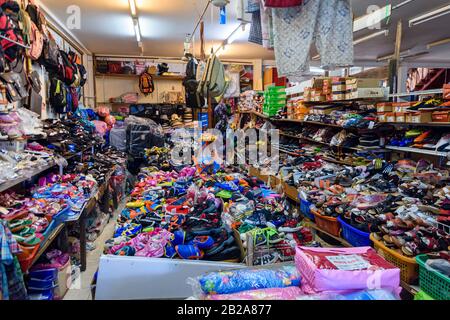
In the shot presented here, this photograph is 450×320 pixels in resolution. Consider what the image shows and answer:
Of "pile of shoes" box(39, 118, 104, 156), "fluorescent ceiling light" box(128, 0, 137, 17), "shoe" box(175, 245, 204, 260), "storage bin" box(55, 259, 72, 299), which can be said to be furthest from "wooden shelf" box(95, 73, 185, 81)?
"shoe" box(175, 245, 204, 260)

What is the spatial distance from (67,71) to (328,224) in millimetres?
4968

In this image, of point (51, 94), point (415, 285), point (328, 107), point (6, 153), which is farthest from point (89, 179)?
point (328, 107)

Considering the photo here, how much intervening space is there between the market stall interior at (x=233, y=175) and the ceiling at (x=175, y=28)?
56 millimetres

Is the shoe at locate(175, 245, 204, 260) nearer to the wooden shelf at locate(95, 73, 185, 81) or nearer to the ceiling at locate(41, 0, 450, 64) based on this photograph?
the ceiling at locate(41, 0, 450, 64)

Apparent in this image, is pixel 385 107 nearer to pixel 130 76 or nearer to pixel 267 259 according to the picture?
pixel 267 259

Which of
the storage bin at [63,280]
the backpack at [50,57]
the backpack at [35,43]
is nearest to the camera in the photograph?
the storage bin at [63,280]

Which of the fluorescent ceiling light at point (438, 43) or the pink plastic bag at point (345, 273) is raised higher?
the fluorescent ceiling light at point (438, 43)

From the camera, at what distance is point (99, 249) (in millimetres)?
3979

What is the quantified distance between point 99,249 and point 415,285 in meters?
3.36

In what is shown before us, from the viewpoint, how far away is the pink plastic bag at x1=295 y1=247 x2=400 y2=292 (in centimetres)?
137

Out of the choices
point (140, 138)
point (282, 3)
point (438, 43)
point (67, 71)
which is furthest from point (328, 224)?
point (438, 43)

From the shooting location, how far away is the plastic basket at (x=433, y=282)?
165 centimetres

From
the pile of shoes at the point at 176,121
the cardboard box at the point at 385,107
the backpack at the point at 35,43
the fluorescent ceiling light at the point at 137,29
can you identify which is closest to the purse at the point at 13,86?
the backpack at the point at 35,43

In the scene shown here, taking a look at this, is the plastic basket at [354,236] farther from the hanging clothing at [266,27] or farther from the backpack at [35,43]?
the backpack at [35,43]
